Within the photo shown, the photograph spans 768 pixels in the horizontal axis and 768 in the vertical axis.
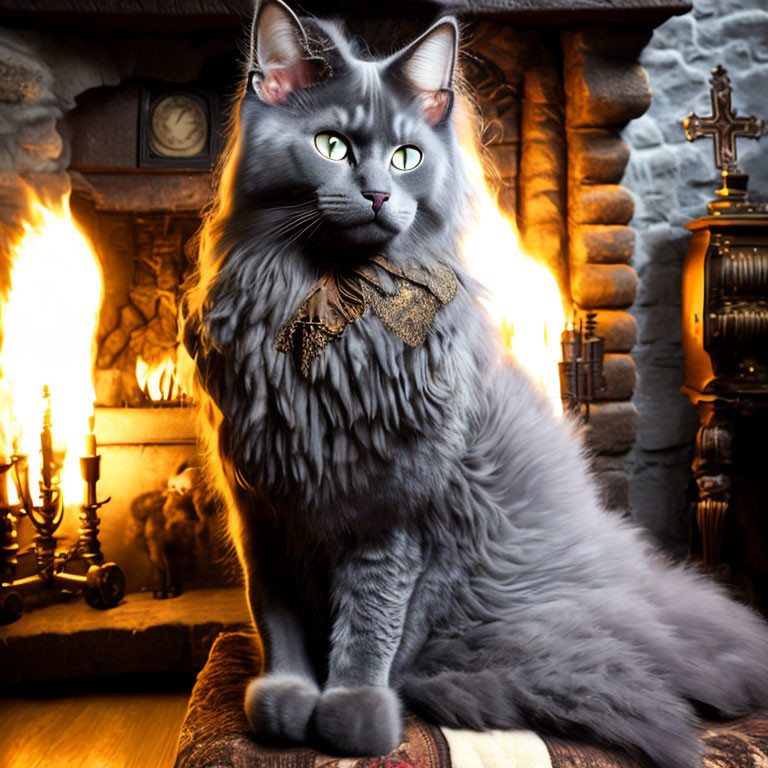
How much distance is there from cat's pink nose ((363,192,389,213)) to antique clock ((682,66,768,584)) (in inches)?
59.0

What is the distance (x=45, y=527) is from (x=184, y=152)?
118 cm

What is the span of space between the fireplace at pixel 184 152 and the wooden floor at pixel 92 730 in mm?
409

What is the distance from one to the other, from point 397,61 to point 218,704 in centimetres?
95

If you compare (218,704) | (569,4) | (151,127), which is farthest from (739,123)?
(218,704)

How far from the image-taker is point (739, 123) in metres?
2.10

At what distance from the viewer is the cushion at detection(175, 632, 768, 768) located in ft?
2.86

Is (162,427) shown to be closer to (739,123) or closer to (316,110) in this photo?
(316,110)

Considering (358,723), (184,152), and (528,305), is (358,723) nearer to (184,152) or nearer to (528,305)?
(528,305)

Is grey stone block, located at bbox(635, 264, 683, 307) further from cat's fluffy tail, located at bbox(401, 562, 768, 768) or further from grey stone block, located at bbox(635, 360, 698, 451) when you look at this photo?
cat's fluffy tail, located at bbox(401, 562, 768, 768)

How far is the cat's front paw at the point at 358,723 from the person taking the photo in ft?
2.86

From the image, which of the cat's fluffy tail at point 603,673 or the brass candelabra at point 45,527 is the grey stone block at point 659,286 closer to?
the cat's fluffy tail at point 603,673

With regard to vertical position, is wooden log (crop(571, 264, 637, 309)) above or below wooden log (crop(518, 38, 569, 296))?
below

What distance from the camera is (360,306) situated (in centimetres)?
90

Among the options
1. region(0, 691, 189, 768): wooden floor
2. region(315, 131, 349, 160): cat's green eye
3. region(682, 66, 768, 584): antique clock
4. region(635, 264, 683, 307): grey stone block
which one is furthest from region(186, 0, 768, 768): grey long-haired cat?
region(635, 264, 683, 307): grey stone block
